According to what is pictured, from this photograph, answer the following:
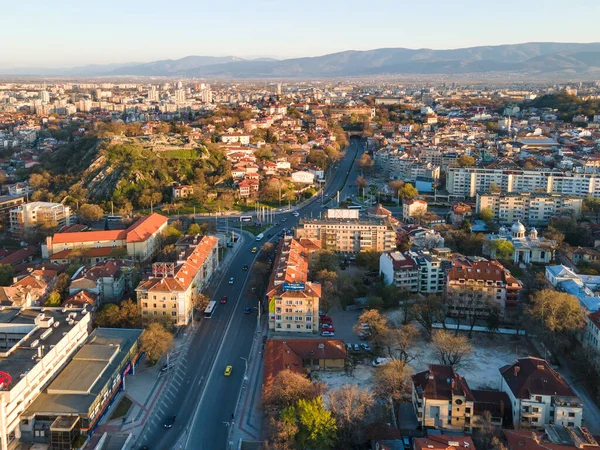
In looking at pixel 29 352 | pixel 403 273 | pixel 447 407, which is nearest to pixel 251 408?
pixel 447 407

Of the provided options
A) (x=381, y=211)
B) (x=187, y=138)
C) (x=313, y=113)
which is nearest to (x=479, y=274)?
(x=381, y=211)

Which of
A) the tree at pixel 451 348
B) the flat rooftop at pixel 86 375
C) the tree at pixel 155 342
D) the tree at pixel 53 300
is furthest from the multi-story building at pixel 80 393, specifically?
the tree at pixel 451 348

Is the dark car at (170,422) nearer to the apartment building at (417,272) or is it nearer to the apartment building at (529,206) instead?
the apartment building at (417,272)

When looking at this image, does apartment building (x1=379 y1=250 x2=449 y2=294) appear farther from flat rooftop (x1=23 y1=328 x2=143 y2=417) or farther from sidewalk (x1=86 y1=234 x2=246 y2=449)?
flat rooftop (x1=23 y1=328 x2=143 y2=417)

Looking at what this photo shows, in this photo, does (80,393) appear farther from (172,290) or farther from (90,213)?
(90,213)

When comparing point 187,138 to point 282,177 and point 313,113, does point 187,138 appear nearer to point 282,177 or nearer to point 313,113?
point 282,177

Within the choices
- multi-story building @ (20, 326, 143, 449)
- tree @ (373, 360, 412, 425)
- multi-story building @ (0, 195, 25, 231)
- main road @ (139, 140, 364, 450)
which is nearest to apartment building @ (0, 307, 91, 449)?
multi-story building @ (20, 326, 143, 449)
